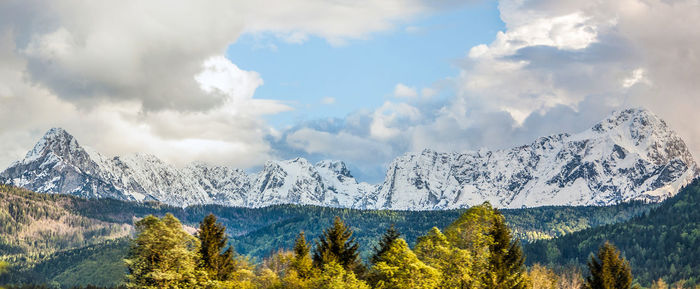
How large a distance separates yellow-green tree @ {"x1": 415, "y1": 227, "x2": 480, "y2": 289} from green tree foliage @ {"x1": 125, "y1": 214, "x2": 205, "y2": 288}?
32.9m

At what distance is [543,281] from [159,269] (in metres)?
105

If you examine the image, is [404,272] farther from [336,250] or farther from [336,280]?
[336,250]

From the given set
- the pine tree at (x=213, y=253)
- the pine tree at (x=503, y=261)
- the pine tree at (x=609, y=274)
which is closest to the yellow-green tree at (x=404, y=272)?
the pine tree at (x=503, y=261)

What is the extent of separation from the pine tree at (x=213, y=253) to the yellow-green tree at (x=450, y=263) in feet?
123

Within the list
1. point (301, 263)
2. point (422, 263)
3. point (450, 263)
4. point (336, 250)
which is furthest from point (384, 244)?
point (422, 263)

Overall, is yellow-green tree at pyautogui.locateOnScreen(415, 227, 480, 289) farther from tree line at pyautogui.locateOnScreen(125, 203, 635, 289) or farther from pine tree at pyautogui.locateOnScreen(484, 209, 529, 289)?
pine tree at pyautogui.locateOnScreen(484, 209, 529, 289)

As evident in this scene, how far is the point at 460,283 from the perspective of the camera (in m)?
93.4

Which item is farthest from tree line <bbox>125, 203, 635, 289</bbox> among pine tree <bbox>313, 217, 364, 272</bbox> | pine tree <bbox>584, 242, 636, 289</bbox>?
pine tree <bbox>313, 217, 364, 272</bbox>

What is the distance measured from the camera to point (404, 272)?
93562mm

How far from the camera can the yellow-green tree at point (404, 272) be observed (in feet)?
296

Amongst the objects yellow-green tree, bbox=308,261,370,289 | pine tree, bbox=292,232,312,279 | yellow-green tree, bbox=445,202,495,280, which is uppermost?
yellow-green tree, bbox=445,202,495,280

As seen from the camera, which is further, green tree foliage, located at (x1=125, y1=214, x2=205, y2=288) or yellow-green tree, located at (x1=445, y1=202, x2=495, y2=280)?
green tree foliage, located at (x1=125, y1=214, x2=205, y2=288)

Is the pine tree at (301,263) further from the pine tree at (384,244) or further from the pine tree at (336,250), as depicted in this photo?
the pine tree at (384,244)

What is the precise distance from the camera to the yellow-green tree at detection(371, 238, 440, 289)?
90125 mm
